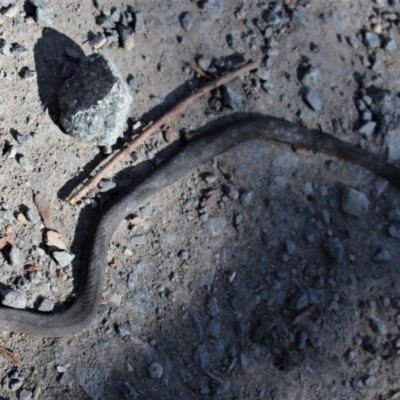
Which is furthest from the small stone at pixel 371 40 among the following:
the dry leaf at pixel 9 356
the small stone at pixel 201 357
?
the dry leaf at pixel 9 356

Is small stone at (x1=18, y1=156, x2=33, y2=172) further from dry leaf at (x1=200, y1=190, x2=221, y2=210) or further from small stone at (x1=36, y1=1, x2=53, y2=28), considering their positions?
dry leaf at (x1=200, y1=190, x2=221, y2=210)

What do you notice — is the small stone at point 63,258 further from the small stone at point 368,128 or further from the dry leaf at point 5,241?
the small stone at point 368,128

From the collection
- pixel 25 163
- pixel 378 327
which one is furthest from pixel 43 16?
pixel 378 327

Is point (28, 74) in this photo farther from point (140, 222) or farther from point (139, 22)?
point (140, 222)

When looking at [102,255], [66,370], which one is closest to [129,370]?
[66,370]

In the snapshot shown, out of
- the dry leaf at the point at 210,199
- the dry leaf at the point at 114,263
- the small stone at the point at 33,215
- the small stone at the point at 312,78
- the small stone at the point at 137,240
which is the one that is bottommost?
the small stone at the point at 312,78

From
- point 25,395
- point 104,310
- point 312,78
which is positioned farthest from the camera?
point 312,78
